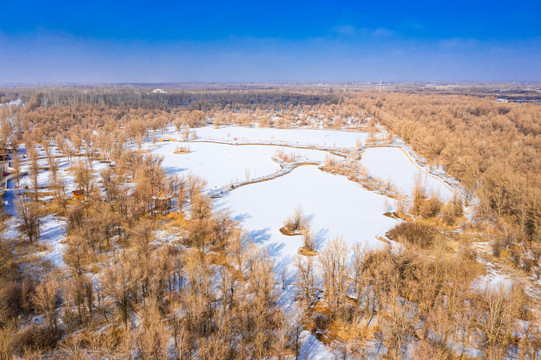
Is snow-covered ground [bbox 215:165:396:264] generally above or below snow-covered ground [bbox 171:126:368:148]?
below

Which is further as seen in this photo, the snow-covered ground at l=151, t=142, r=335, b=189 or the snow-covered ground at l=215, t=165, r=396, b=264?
the snow-covered ground at l=151, t=142, r=335, b=189

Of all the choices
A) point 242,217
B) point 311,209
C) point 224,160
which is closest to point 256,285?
point 242,217

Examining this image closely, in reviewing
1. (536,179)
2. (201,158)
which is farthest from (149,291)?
(201,158)

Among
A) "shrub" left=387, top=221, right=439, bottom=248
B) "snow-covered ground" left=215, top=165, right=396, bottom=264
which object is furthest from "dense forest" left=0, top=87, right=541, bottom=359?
"snow-covered ground" left=215, top=165, right=396, bottom=264

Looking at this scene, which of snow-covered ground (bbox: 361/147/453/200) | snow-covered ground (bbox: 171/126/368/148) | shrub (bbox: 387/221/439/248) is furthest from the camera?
snow-covered ground (bbox: 171/126/368/148)

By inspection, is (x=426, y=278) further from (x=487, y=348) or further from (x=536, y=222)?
(x=536, y=222)

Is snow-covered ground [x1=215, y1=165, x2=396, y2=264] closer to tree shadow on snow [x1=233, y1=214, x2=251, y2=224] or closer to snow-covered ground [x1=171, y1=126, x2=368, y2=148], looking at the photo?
tree shadow on snow [x1=233, y1=214, x2=251, y2=224]
